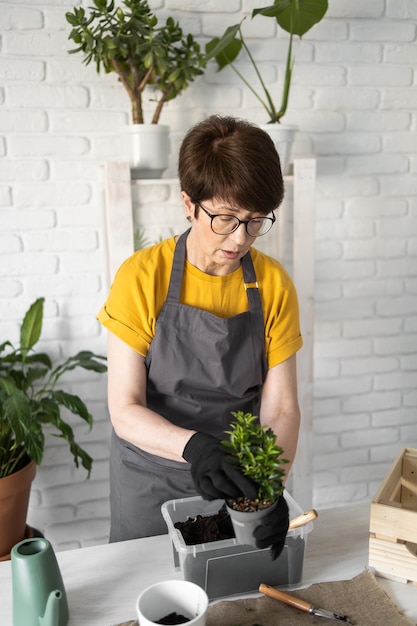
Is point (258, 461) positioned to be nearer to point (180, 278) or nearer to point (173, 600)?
point (173, 600)

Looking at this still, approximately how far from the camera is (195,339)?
1.58 metres

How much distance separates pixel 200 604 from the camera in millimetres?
991

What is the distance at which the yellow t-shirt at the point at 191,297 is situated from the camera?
1.53 m

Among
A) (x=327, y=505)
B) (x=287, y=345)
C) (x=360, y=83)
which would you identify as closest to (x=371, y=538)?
(x=287, y=345)

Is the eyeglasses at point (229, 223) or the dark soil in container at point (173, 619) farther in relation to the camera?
the eyeglasses at point (229, 223)

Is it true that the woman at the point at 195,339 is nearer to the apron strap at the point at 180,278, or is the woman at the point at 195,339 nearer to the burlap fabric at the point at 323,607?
the apron strap at the point at 180,278

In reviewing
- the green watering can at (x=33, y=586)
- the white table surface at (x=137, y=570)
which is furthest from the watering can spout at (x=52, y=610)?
the white table surface at (x=137, y=570)

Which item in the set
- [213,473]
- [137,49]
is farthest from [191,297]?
[137,49]

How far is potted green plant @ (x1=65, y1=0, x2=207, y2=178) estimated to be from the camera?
197cm

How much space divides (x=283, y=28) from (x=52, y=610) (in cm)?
195

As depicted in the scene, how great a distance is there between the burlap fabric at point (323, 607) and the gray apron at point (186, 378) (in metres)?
0.48

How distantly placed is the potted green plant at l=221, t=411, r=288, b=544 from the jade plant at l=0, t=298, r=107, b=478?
1062 millimetres

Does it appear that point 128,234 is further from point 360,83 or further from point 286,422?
point 360,83

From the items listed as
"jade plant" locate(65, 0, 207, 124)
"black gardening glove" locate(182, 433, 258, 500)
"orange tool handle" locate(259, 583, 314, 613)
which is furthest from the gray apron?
"jade plant" locate(65, 0, 207, 124)
